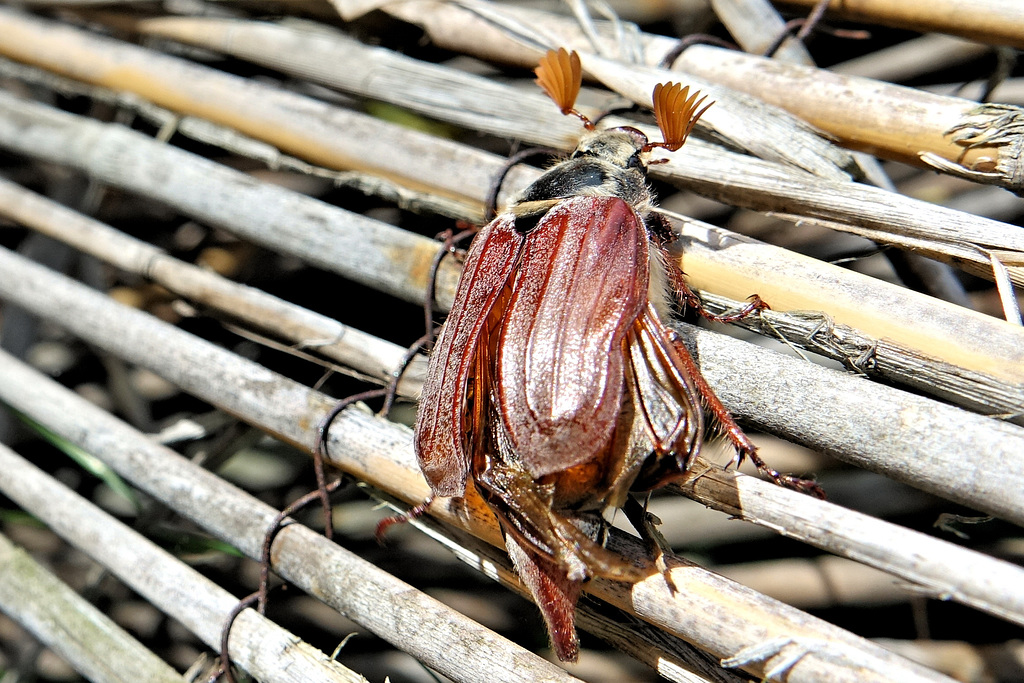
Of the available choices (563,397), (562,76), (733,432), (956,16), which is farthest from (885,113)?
(563,397)

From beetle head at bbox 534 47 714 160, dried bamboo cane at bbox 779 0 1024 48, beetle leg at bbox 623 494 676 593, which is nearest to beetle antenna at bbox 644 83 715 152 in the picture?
beetle head at bbox 534 47 714 160

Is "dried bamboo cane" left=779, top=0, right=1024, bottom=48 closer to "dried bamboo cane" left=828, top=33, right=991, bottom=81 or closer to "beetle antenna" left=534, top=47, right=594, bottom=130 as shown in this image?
"dried bamboo cane" left=828, top=33, right=991, bottom=81

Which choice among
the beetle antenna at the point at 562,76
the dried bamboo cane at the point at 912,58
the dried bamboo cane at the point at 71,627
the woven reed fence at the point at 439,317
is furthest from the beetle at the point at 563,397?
the dried bamboo cane at the point at 912,58

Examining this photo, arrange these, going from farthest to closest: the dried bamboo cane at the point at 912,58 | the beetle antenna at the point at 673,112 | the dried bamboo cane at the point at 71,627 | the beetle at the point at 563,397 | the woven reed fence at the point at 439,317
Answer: the dried bamboo cane at the point at 912,58, the dried bamboo cane at the point at 71,627, the beetle antenna at the point at 673,112, the woven reed fence at the point at 439,317, the beetle at the point at 563,397

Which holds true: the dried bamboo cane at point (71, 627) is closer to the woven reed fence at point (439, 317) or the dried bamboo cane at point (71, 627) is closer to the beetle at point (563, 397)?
the woven reed fence at point (439, 317)

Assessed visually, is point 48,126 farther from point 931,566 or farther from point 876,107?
point 931,566

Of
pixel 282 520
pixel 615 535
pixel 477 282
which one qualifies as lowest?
pixel 282 520

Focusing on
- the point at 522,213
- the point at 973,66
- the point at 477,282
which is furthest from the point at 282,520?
the point at 973,66
